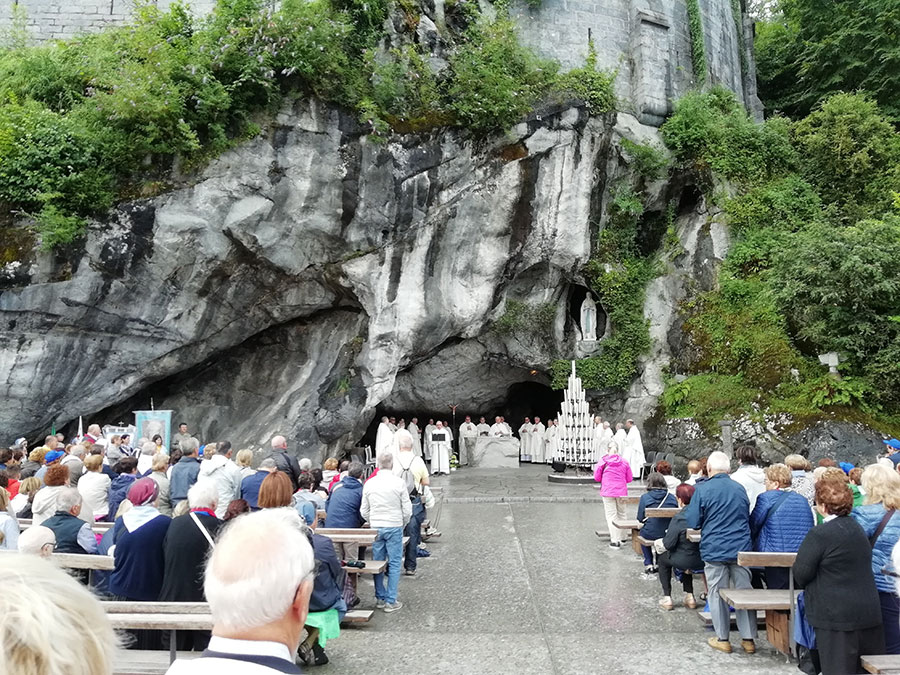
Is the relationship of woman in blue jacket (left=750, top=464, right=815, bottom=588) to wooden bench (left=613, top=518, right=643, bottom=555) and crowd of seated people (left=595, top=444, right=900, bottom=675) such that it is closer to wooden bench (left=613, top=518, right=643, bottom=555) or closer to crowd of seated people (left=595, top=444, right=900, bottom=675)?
crowd of seated people (left=595, top=444, right=900, bottom=675)

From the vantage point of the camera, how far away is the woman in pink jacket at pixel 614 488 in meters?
9.27

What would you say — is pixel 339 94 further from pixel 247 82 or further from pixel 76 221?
pixel 76 221

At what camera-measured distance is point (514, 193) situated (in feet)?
56.6

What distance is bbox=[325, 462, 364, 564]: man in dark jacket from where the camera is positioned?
23.6 ft

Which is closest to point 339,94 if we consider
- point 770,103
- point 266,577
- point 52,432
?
point 52,432

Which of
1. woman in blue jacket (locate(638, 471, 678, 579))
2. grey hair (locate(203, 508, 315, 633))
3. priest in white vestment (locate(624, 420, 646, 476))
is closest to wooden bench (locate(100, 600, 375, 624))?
grey hair (locate(203, 508, 315, 633))

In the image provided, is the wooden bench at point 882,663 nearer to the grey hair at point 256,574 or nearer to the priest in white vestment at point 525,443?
the grey hair at point 256,574

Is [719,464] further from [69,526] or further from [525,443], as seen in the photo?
[525,443]

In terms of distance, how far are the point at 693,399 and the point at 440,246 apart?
304 inches

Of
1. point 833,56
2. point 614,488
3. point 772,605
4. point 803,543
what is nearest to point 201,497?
point 803,543

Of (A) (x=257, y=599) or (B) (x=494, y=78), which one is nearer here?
(A) (x=257, y=599)

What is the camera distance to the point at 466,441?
2197 cm

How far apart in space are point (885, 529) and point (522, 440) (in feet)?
61.6

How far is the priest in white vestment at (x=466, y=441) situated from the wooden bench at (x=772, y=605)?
53.4 feet
